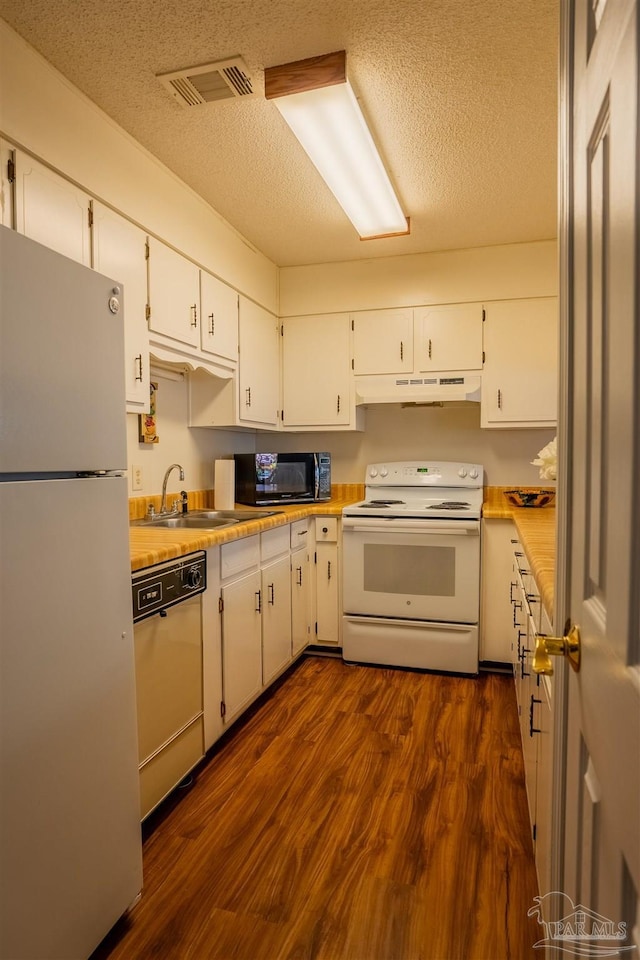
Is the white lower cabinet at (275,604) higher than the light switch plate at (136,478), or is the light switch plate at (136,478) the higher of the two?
the light switch plate at (136,478)

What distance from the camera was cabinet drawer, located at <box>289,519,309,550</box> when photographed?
302 centimetres

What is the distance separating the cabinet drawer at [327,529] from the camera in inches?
127

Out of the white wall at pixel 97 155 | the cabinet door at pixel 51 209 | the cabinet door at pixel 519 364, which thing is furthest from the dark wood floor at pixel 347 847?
the white wall at pixel 97 155

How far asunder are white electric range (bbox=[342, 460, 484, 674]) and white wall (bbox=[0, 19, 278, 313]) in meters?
1.65

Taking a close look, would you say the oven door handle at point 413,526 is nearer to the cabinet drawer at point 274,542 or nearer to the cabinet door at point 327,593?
the cabinet door at point 327,593

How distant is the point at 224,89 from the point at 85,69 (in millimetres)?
447

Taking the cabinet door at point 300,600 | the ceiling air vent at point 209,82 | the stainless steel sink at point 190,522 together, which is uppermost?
the ceiling air vent at point 209,82

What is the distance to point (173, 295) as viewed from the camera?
7.91 ft

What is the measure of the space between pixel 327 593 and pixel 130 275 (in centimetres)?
204

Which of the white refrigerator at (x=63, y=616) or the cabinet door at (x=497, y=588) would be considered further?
the cabinet door at (x=497, y=588)

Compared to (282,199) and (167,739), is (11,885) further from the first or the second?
(282,199)

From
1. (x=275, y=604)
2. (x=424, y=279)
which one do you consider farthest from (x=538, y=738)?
(x=424, y=279)

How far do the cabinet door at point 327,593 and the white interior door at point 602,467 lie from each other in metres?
2.43

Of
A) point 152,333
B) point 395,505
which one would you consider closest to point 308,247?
point 152,333
